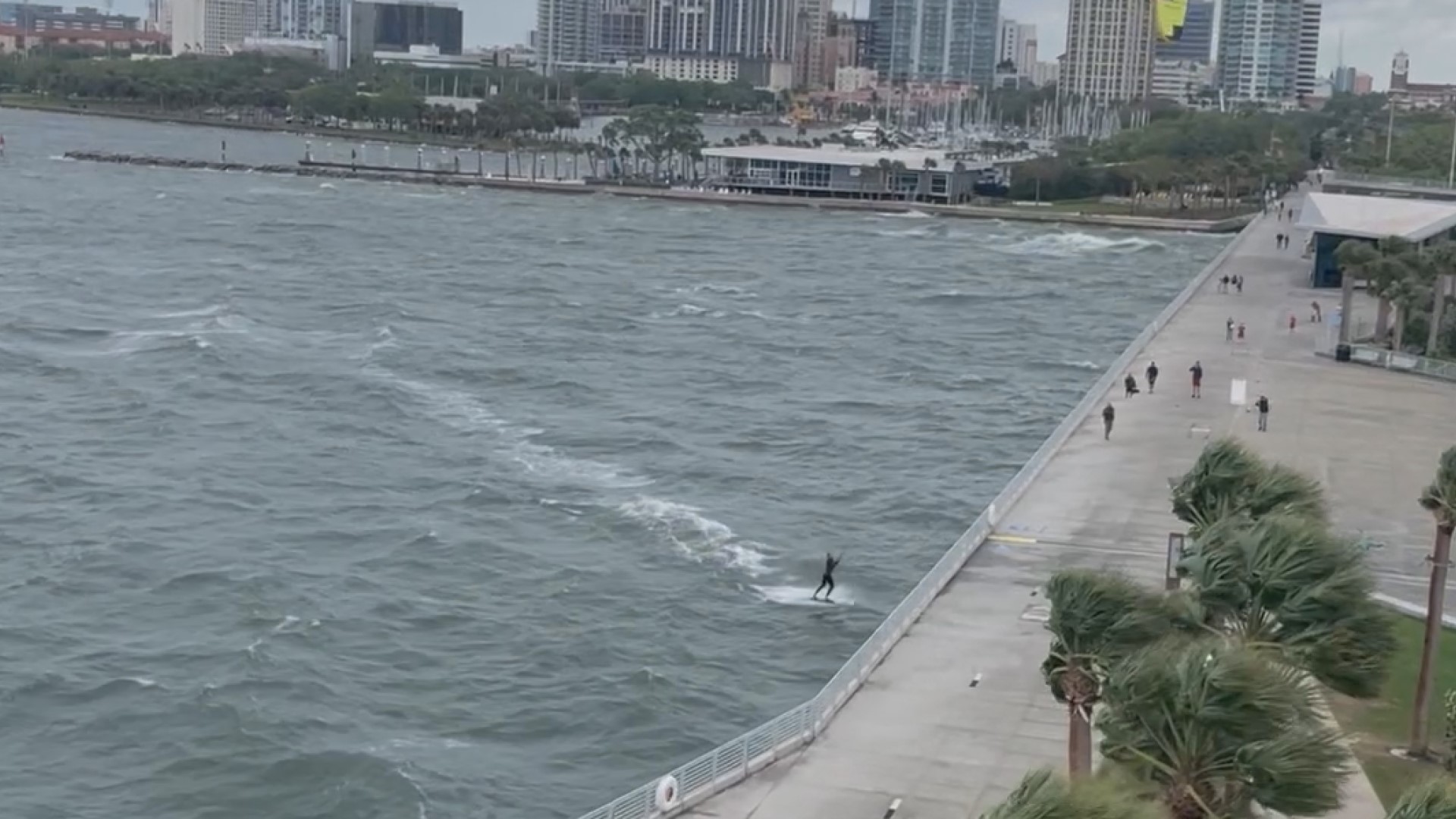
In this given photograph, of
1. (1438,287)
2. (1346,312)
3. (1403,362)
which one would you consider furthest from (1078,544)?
(1346,312)

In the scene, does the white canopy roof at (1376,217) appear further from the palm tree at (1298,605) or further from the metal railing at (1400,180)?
the palm tree at (1298,605)

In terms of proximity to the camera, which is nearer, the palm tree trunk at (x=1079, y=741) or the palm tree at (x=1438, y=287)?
the palm tree trunk at (x=1079, y=741)

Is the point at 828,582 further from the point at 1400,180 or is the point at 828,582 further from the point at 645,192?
the point at 645,192

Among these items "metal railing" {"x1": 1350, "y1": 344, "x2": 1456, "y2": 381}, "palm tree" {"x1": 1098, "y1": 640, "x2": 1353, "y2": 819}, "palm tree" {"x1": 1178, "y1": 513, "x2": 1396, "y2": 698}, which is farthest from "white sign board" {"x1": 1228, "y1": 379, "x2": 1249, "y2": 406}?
"palm tree" {"x1": 1098, "y1": 640, "x2": 1353, "y2": 819}

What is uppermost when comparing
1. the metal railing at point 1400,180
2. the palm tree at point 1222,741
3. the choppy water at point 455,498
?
the metal railing at point 1400,180

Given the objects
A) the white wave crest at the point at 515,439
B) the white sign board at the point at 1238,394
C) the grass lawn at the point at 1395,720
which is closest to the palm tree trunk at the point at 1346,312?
the white sign board at the point at 1238,394

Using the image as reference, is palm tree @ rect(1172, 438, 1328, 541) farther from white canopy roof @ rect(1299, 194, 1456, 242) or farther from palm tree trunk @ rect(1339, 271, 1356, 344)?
white canopy roof @ rect(1299, 194, 1456, 242)

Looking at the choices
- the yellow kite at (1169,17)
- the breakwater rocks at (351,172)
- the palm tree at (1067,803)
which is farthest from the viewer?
the yellow kite at (1169,17)

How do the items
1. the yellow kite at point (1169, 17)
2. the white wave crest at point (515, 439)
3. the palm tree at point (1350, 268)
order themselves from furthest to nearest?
the yellow kite at point (1169, 17), the palm tree at point (1350, 268), the white wave crest at point (515, 439)
